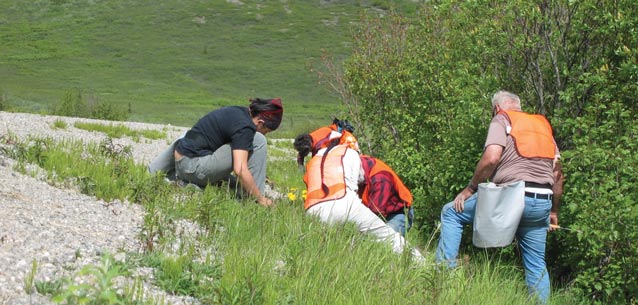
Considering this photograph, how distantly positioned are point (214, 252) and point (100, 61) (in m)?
79.1

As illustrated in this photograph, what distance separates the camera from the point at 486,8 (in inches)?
322


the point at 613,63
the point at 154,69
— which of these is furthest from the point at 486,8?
the point at 154,69

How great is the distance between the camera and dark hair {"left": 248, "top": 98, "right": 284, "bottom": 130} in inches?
313

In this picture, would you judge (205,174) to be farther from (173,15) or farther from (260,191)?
(173,15)

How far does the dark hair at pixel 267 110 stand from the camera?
7953 mm

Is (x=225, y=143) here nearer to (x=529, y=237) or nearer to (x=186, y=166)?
(x=186, y=166)

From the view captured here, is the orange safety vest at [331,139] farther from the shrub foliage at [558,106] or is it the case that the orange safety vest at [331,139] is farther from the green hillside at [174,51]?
the green hillside at [174,51]

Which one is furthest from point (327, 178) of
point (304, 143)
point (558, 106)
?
point (558, 106)

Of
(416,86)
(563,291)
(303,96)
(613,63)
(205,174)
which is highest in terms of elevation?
(613,63)

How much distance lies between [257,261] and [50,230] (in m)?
1.51

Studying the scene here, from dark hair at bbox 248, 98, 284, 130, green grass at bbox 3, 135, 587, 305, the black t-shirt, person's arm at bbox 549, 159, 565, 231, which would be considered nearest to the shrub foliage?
person's arm at bbox 549, 159, 565, 231

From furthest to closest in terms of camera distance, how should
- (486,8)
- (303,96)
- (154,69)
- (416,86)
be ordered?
1. (154,69)
2. (303,96)
3. (416,86)
4. (486,8)

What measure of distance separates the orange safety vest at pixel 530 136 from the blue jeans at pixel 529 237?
41cm

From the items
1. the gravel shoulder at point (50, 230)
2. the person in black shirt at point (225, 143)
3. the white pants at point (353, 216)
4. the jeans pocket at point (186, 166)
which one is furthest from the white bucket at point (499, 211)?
the jeans pocket at point (186, 166)
